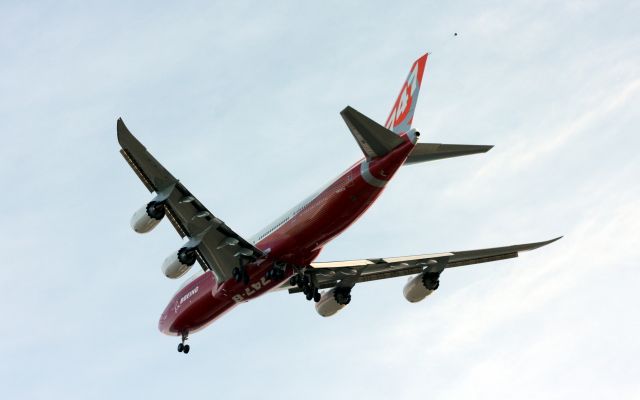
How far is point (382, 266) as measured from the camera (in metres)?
46.7

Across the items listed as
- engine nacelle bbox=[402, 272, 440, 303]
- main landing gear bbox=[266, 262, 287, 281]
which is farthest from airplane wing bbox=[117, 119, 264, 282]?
engine nacelle bbox=[402, 272, 440, 303]

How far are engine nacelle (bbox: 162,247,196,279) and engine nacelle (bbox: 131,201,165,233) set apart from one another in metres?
2.04

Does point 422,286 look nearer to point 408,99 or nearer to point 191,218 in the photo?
point 408,99

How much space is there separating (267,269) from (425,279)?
9.19 m

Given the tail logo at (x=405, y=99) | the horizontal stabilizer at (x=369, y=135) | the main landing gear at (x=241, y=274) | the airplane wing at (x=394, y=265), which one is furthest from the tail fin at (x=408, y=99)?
the main landing gear at (x=241, y=274)

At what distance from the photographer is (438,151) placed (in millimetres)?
37656

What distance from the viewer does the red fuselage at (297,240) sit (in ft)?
122

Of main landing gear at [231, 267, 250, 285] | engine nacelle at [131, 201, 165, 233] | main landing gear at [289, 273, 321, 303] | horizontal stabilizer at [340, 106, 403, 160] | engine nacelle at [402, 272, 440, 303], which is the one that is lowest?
engine nacelle at [402, 272, 440, 303]

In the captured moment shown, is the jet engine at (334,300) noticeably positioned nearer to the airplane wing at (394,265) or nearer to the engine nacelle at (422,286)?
the airplane wing at (394,265)

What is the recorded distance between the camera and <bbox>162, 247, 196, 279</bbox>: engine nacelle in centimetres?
4025

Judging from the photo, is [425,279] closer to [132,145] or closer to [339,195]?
[339,195]

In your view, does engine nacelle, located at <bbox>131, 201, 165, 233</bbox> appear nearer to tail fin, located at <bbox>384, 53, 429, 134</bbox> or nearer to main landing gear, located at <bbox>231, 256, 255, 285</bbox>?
main landing gear, located at <bbox>231, 256, 255, 285</bbox>

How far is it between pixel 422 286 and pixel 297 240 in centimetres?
947

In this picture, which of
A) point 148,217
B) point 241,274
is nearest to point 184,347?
point 241,274
